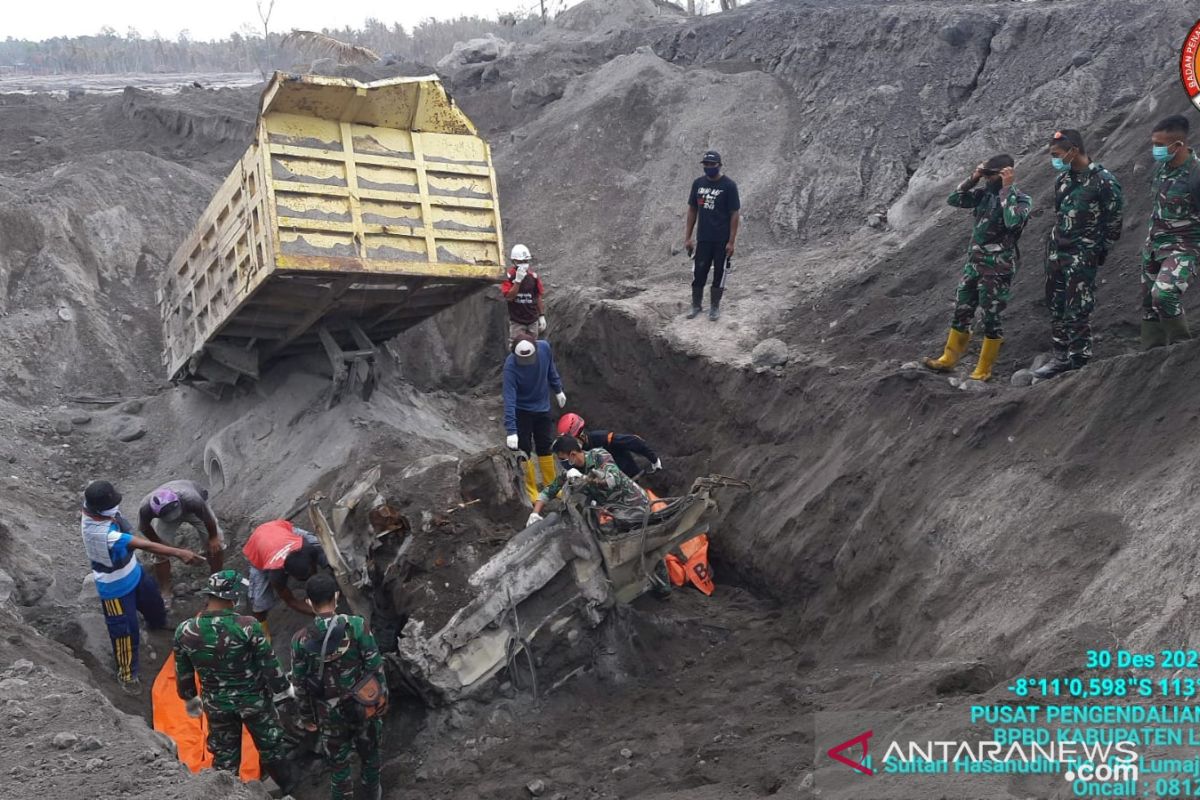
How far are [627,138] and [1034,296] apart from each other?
9.30 metres

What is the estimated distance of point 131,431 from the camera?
40.6 ft

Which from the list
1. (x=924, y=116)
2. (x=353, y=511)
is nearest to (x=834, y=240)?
(x=924, y=116)

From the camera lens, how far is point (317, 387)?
11164mm

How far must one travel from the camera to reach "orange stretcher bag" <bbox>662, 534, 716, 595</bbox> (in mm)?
9234

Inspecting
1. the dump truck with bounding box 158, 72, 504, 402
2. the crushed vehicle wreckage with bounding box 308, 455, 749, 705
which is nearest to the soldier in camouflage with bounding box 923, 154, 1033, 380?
the crushed vehicle wreckage with bounding box 308, 455, 749, 705

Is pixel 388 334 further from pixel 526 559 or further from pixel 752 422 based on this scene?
pixel 526 559

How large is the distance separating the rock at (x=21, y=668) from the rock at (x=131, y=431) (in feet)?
21.0

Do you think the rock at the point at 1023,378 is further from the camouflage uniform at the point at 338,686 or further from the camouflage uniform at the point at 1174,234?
the camouflage uniform at the point at 338,686

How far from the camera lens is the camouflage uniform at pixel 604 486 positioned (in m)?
7.45

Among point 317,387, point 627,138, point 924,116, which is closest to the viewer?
point 317,387

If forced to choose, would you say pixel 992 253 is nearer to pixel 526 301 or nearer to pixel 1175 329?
pixel 1175 329

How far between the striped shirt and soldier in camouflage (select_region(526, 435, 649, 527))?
9.71ft

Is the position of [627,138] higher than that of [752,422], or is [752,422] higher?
[627,138]

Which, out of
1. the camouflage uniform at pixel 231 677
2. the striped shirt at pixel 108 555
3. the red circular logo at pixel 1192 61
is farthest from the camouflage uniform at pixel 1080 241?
the striped shirt at pixel 108 555
